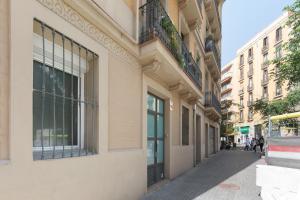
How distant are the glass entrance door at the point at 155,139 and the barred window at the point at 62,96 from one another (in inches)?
146

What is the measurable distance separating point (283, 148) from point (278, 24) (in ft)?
140

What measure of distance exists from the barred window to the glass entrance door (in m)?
3.70

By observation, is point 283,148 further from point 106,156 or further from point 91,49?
point 91,49

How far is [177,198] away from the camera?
7703 mm

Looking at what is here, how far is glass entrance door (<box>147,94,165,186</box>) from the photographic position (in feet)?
29.3

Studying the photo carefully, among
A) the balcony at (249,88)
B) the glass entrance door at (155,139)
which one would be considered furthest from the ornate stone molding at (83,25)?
the balcony at (249,88)

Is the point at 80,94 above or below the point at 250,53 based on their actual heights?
below

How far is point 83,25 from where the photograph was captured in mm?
4961

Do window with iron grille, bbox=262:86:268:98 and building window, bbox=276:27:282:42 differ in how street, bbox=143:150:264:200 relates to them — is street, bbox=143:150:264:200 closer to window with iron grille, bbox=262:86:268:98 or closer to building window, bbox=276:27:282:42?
building window, bbox=276:27:282:42

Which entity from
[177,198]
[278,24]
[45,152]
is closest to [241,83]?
[278,24]

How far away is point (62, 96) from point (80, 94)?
0.68 meters

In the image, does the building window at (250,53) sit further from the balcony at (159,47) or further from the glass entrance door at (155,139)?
the glass entrance door at (155,139)

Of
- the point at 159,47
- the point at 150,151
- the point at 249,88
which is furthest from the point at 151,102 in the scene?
the point at 249,88

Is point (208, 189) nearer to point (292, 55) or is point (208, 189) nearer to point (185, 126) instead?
point (185, 126)
